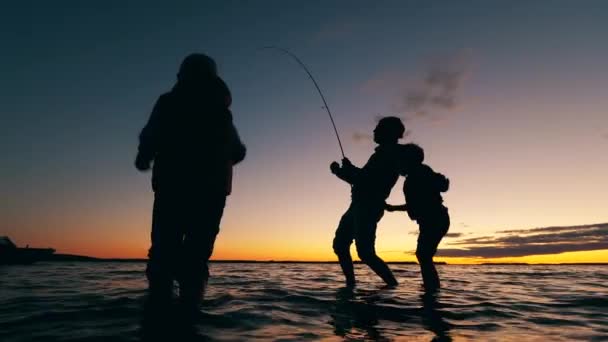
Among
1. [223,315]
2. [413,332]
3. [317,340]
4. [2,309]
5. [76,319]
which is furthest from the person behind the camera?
[2,309]

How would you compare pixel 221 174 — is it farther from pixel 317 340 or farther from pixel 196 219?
pixel 317 340

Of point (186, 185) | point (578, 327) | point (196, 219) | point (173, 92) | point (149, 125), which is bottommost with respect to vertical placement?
point (578, 327)

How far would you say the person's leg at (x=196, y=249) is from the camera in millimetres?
3928

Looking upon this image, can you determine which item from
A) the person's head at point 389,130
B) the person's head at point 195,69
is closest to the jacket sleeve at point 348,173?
the person's head at point 389,130

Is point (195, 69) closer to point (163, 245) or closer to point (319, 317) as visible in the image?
point (163, 245)

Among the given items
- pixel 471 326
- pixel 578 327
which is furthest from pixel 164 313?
pixel 578 327

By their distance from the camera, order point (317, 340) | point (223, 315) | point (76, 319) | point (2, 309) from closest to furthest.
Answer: point (317, 340), point (76, 319), point (223, 315), point (2, 309)

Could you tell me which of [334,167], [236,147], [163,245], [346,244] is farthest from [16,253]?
[236,147]

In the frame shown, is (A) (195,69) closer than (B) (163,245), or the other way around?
(B) (163,245)

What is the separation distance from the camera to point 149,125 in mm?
3824

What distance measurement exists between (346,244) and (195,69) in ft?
15.4

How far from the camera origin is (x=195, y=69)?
12.9 feet

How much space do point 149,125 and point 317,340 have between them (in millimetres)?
2589

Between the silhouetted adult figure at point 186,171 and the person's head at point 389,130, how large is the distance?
353 centimetres
